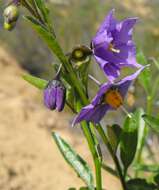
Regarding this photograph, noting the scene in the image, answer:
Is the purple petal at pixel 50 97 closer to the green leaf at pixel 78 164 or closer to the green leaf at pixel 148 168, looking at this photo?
the green leaf at pixel 78 164

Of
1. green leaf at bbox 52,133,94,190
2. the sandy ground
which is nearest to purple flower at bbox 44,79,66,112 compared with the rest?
green leaf at bbox 52,133,94,190

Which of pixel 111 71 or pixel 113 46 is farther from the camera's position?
pixel 113 46

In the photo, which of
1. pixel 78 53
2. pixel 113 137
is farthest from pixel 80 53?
pixel 113 137

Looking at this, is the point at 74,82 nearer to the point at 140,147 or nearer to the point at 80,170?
the point at 80,170

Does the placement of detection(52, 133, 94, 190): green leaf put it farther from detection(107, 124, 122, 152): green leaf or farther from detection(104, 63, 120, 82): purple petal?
detection(104, 63, 120, 82): purple petal

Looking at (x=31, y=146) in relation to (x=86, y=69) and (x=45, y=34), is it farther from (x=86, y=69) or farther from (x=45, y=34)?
(x=45, y=34)

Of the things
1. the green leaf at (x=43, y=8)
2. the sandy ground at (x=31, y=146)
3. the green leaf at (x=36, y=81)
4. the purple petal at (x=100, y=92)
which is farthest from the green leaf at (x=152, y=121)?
the sandy ground at (x=31, y=146)
